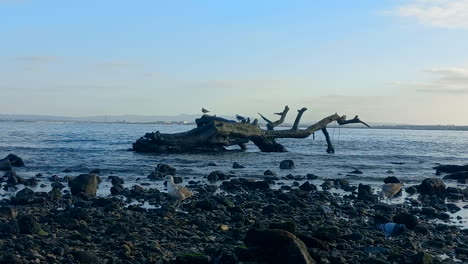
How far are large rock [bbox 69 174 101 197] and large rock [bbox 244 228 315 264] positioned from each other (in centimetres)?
872

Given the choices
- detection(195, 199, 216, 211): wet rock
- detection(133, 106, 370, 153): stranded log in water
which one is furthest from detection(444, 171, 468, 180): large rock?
detection(195, 199, 216, 211): wet rock

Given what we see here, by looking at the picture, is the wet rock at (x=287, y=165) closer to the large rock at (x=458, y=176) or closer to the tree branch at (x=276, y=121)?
the large rock at (x=458, y=176)

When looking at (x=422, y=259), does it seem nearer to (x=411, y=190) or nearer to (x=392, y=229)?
(x=392, y=229)

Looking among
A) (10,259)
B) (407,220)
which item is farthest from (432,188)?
(10,259)

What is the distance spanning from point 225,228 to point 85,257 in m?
3.67

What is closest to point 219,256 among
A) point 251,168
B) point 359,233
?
point 359,233

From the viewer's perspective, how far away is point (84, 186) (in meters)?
17.5

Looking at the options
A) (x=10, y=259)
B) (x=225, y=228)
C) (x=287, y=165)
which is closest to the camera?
(x=10, y=259)

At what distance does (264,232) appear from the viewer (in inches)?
381

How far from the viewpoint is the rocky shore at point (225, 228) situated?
374 inches

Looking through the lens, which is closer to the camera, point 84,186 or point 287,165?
point 84,186

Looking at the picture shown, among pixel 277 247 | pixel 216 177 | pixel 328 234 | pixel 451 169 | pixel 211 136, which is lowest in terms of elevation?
pixel 216 177

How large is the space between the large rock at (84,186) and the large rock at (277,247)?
872 centimetres

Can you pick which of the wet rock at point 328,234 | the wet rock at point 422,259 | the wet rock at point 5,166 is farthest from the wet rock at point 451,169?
the wet rock at point 422,259
